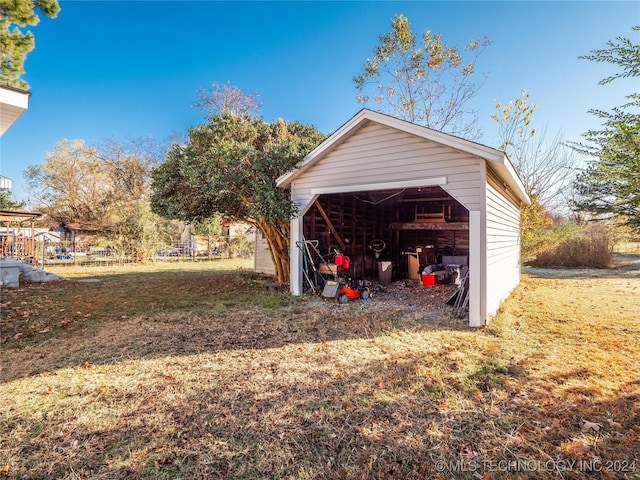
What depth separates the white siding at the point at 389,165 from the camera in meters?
5.79

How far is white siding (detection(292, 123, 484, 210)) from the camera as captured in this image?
5.79 m

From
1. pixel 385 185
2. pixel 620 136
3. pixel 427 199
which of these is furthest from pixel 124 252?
pixel 620 136

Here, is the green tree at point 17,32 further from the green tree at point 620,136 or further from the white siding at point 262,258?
the green tree at point 620,136

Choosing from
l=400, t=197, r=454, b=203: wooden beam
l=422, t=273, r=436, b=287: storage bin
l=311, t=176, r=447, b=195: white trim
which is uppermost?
l=400, t=197, r=454, b=203: wooden beam

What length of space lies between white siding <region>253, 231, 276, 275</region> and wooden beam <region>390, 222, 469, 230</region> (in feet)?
16.8

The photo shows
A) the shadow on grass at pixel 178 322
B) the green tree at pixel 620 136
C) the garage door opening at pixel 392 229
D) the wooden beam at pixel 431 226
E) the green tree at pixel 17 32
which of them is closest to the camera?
the green tree at pixel 620 136

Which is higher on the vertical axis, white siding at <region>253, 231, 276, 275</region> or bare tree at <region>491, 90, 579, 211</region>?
bare tree at <region>491, 90, 579, 211</region>

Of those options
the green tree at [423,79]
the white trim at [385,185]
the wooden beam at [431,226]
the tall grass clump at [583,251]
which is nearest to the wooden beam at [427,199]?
the wooden beam at [431,226]

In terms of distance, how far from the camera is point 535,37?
1035cm

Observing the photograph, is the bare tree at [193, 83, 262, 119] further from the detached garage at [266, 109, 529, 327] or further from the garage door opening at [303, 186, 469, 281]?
the detached garage at [266, 109, 529, 327]

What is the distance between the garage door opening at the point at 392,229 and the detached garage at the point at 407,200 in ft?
0.11

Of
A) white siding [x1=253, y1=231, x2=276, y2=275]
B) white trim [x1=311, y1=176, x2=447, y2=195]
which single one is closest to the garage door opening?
white trim [x1=311, y1=176, x2=447, y2=195]

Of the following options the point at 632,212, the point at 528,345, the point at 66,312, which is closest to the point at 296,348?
the point at 528,345

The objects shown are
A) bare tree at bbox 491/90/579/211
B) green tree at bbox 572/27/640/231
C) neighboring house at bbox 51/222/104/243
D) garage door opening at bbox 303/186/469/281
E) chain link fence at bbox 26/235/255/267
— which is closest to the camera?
green tree at bbox 572/27/640/231
